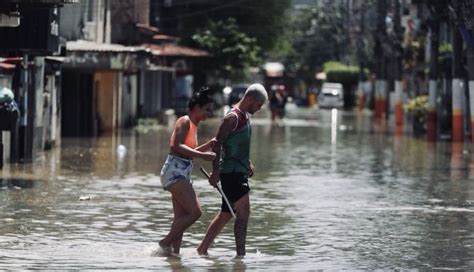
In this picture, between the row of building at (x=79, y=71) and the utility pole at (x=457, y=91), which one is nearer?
the row of building at (x=79, y=71)

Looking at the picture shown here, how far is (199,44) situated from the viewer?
2862 inches

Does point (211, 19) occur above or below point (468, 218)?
above

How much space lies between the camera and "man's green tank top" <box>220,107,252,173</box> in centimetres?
1396

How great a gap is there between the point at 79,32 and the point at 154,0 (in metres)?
28.4

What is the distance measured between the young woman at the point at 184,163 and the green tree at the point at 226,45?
2295 inches

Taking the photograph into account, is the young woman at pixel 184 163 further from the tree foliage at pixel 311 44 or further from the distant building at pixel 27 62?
the tree foliage at pixel 311 44

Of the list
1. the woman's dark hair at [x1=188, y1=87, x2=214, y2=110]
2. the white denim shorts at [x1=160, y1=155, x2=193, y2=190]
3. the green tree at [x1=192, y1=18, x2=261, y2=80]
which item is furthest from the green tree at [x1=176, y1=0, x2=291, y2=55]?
the white denim shorts at [x1=160, y1=155, x2=193, y2=190]

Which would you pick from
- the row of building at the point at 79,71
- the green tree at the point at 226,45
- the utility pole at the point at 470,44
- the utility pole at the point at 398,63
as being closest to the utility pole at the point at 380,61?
the utility pole at the point at 398,63

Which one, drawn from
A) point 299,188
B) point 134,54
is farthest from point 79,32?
point 299,188

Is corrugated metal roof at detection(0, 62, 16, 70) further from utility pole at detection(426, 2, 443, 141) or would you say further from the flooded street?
utility pole at detection(426, 2, 443, 141)

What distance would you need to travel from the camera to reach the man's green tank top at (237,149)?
14.0 metres

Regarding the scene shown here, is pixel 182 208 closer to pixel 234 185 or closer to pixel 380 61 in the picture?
pixel 234 185

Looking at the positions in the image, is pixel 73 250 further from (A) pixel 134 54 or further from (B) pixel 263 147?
(A) pixel 134 54

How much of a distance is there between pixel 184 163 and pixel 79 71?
27220 millimetres
